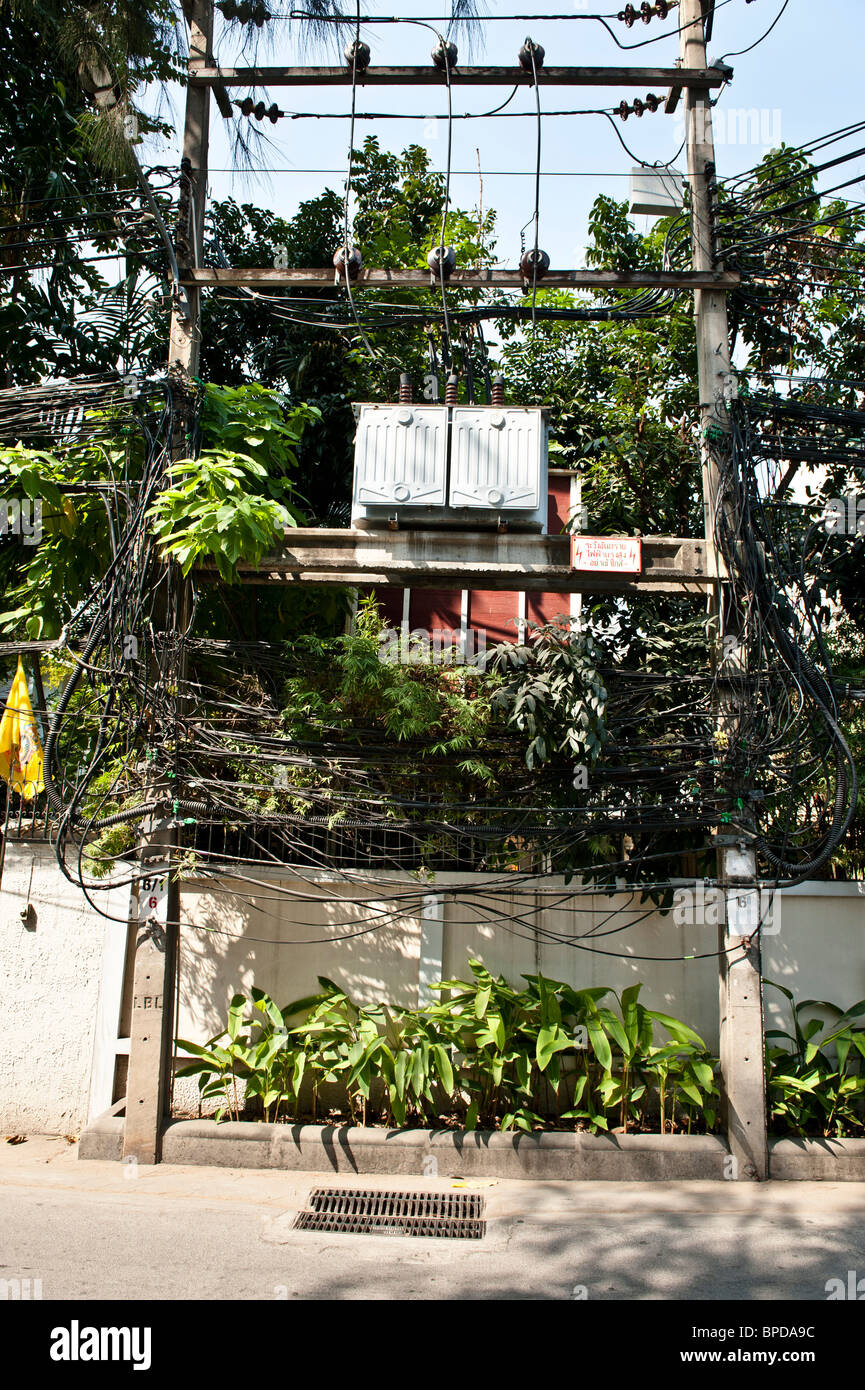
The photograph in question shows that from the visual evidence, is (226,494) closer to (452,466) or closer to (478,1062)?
(452,466)

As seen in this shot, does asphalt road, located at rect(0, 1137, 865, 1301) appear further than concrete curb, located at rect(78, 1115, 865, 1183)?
No

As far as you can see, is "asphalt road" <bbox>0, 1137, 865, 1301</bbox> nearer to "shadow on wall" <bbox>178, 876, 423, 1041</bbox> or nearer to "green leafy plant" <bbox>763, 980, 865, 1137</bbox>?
"green leafy plant" <bbox>763, 980, 865, 1137</bbox>

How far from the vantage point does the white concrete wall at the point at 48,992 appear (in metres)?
6.48

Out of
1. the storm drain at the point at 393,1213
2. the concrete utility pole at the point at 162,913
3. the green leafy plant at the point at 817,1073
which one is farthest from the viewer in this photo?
the green leafy plant at the point at 817,1073

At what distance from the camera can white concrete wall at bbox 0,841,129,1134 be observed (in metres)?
6.48

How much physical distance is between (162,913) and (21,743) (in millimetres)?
1617

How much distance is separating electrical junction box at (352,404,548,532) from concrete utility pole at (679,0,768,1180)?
1.09 m

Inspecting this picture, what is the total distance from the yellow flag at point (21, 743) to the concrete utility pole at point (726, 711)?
177 inches

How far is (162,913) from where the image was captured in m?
5.80

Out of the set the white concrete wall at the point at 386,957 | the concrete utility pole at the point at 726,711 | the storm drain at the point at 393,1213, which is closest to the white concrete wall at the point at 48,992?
the white concrete wall at the point at 386,957

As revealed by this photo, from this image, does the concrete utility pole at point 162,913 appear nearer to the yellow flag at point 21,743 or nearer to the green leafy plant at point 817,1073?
the yellow flag at point 21,743

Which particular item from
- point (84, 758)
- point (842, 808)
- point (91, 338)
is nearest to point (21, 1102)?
point (84, 758)

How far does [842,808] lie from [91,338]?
25.6ft

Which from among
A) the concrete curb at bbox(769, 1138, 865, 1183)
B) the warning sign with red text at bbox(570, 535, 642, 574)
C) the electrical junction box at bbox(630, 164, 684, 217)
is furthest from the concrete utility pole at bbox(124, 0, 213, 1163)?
the electrical junction box at bbox(630, 164, 684, 217)
